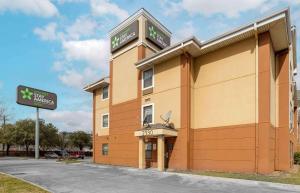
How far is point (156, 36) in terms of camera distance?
96.7 ft

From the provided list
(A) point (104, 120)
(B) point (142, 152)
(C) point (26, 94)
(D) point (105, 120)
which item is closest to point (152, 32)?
(D) point (105, 120)

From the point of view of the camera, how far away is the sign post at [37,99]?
141ft

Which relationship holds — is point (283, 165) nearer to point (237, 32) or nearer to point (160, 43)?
point (237, 32)

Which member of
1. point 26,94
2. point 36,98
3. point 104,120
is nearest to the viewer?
point 104,120

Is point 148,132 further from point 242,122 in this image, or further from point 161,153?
point 242,122

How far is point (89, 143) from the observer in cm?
8875

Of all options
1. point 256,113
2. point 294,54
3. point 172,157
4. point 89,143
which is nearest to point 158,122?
point 172,157

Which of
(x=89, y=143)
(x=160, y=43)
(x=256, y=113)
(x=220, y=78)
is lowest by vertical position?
(x=89, y=143)

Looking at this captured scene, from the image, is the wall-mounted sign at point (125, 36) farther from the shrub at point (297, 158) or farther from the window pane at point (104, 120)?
the shrub at point (297, 158)

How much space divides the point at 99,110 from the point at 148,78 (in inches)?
364

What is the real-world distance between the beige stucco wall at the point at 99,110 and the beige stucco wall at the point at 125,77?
7.84ft

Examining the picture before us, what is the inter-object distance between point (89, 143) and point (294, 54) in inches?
2731

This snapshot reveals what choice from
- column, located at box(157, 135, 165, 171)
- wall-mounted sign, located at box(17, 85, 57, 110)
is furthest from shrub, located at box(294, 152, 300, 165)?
wall-mounted sign, located at box(17, 85, 57, 110)

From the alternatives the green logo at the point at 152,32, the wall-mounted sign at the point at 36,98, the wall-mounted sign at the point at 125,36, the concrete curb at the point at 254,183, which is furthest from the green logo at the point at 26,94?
the concrete curb at the point at 254,183
